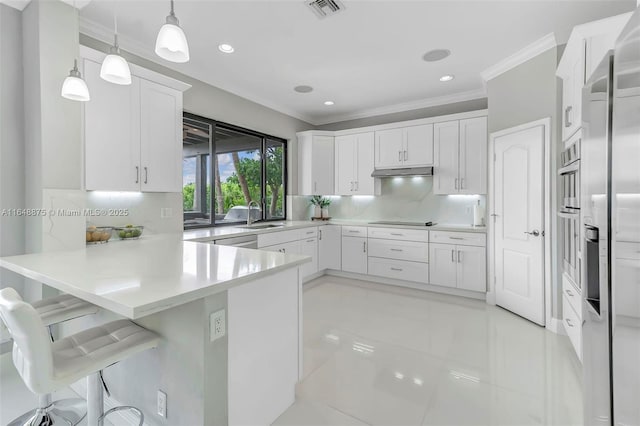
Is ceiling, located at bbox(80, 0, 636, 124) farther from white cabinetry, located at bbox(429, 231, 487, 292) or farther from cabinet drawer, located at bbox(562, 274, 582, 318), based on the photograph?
cabinet drawer, located at bbox(562, 274, 582, 318)

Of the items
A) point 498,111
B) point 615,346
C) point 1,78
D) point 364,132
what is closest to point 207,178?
point 1,78

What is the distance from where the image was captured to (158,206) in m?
3.25

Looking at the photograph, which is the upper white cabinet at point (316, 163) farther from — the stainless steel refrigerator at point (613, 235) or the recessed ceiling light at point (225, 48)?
the stainless steel refrigerator at point (613, 235)

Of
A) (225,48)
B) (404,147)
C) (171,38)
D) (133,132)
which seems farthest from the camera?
(404,147)

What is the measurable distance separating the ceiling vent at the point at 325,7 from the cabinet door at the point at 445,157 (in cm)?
245

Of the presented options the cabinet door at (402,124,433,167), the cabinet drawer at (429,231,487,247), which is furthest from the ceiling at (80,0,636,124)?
the cabinet drawer at (429,231,487,247)

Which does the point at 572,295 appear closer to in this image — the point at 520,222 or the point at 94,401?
the point at 520,222

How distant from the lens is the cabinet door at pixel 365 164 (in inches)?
194

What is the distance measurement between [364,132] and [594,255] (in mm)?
4277

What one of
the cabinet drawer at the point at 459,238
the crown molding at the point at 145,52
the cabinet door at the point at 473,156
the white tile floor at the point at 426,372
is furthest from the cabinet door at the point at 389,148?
the white tile floor at the point at 426,372

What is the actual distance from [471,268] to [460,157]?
153 cm

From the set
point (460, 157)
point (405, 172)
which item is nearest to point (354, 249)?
point (405, 172)

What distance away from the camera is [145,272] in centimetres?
143

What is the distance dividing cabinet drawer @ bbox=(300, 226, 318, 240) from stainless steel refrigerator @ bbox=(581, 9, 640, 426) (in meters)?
3.69
